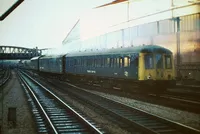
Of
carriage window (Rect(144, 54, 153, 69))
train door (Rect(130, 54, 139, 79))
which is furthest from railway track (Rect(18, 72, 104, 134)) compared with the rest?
carriage window (Rect(144, 54, 153, 69))

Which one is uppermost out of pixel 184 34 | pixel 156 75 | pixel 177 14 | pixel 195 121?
pixel 177 14

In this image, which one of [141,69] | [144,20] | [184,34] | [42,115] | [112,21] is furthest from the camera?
[112,21]

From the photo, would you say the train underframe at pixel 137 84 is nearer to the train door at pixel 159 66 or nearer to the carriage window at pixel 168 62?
the train door at pixel 159 66

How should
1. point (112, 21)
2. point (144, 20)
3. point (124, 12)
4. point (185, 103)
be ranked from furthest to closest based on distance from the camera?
point (112, 21), point (124, 12), point (144, 20), point (185, 103)

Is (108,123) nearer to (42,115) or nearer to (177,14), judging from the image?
(42,115)

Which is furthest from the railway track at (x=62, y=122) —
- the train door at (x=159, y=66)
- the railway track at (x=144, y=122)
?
the train door at (x=159, y=66)

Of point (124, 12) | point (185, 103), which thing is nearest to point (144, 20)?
point (124, 12)

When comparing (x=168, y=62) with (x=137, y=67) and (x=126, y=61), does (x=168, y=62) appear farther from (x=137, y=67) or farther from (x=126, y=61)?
(x=126, y=61)

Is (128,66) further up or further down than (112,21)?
further down

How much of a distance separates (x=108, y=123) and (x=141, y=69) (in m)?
7.99

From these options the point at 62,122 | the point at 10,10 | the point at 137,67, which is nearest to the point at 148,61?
the point at 137,67

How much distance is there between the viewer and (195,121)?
37.0 feet

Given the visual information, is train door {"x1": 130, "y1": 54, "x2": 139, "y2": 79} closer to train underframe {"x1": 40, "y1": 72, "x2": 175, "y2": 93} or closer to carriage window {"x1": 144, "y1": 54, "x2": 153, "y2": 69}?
train underframe {"x1": 40, "y1": 72, "x2": 175, "y2": 93}

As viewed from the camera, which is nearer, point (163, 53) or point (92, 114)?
point (92, 114)
